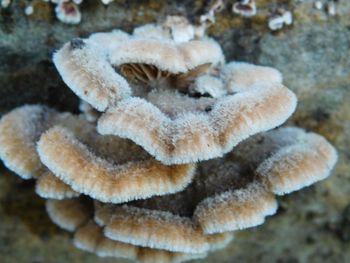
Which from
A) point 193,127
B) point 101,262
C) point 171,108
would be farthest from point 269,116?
point 101,262

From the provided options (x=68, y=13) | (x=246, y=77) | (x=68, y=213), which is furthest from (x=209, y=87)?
(x=68, y=213)

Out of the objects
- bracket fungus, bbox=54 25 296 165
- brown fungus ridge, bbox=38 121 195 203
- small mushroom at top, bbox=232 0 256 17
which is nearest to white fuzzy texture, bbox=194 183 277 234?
brown fungus ridge, bbox=38 121 195 203

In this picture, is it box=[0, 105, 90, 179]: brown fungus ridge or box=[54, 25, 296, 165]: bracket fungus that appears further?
box=[0, 105, 90, 179]: brown fungus ridge

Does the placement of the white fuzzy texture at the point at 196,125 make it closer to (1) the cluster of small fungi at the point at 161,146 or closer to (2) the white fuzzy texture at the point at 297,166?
(1) the cluster of small fungi at the point at 161,146

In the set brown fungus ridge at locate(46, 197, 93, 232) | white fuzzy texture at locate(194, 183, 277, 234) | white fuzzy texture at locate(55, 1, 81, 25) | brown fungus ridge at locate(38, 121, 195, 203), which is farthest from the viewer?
brown fungus ridge at locate(46, 197, 93, 232)

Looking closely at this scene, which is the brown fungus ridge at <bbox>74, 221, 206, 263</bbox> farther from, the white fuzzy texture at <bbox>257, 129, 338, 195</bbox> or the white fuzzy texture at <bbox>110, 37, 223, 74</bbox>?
the white fuzzy texture at <bbox>110, 37, 223, 74</bbox>

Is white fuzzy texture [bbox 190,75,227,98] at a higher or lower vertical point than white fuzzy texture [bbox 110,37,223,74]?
lower
